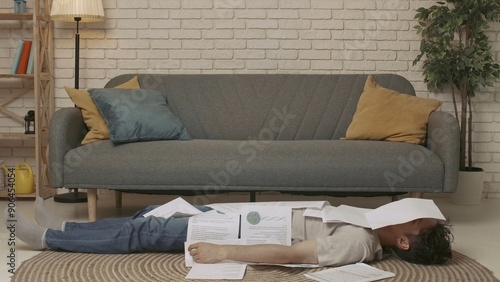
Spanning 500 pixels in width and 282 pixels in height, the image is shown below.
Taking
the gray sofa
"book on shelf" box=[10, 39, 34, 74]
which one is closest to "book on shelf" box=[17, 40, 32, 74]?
"book on shelf" box=[10, 39, 34, 74]

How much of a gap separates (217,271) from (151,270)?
1.02 feet

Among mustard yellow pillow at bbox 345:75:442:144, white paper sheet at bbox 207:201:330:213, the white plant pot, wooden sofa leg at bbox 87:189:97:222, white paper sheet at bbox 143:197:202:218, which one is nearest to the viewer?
white paper sheet at bbox 207:201:330:213

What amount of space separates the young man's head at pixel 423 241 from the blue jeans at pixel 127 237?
3.02ft

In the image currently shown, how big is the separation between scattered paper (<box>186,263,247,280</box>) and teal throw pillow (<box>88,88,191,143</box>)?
49.5 inches

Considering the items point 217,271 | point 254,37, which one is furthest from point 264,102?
point 217,271

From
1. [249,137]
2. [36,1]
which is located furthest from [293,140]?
[36,1]

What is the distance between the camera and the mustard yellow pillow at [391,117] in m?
3.95

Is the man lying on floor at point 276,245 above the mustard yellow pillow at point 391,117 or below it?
below

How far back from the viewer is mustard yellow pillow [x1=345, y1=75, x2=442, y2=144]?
3.95 metres

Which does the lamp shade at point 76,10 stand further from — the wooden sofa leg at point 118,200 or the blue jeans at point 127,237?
the blue jeans at point 127,237

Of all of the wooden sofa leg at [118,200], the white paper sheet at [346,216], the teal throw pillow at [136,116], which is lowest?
the wooden sofa leg at [118,200]

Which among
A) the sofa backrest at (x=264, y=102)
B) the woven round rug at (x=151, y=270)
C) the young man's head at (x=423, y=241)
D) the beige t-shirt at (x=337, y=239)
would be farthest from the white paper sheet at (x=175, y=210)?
the sofa backrest at (x=264, y=102)

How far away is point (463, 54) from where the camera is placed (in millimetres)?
4613

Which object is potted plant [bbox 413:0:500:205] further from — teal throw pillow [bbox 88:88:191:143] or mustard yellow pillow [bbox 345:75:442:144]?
teal throw pillow [bbox 88:88:191:143]
